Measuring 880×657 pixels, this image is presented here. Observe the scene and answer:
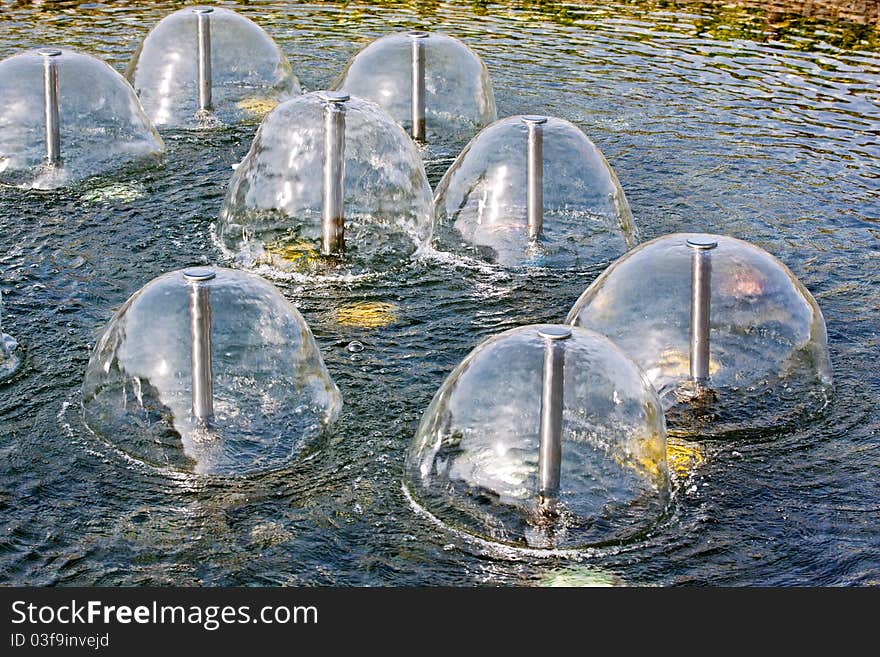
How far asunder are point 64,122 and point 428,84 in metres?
2.97

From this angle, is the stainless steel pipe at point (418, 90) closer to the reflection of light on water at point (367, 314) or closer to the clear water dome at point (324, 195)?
the clear water dome at point (324, 195)

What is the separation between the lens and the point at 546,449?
6125mm

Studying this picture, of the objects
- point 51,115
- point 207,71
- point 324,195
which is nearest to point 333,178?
point 324,195

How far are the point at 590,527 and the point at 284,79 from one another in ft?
25.8

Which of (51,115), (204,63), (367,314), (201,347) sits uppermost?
(204,63)

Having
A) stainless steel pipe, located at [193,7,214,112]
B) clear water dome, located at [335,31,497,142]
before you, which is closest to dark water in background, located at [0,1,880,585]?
clear water dome, located at [335,31,497,142]

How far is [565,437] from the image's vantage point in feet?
20.7

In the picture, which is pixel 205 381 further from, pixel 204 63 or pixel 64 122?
pixel 204 63

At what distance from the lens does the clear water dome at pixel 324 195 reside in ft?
30.5

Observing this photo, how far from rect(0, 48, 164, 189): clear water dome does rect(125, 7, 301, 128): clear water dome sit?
3.61 feet

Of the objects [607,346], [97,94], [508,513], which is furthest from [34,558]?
[97,94]

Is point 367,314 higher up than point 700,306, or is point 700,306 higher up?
point 700,306

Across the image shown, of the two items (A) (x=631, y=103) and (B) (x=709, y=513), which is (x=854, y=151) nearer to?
(A) (x=631, y=103)

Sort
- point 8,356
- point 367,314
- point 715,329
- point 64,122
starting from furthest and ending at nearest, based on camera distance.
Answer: point 64,122
point 367,314
point 8,356
point 715,329
